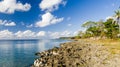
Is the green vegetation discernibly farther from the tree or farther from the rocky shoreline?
the rocky shoreline

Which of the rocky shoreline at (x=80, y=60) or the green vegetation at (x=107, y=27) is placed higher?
the green vegetation at (x=107, y=27)

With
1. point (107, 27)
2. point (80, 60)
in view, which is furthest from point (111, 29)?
point (80, 60)

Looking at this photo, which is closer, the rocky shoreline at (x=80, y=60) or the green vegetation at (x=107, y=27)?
the rocky shoreline at (x=80, y=60)

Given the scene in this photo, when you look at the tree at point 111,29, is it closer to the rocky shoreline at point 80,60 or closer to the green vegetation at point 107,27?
the green vegetation at point 107,27

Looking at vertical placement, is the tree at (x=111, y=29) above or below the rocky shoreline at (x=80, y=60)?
above

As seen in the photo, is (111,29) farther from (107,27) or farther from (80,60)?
(80,60)

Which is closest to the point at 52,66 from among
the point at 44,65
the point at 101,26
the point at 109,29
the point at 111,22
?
Result: the point at 44,65

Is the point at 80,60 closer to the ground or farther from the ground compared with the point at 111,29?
closer to the ground

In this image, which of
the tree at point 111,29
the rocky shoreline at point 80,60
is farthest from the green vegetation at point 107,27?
the rocky shoreline at point 80,60

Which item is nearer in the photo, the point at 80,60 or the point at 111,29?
the point at 80,60

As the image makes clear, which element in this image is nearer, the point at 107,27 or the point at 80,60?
the point at 80,60

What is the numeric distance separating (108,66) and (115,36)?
81.6m

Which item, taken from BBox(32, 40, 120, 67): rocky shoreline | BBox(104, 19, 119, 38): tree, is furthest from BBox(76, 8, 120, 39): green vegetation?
BBox(32, 40, 120, 67): rocky shoreline

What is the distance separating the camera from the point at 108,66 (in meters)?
28.9
